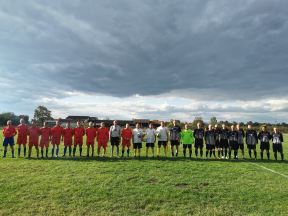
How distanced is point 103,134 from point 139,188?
7.37 meters

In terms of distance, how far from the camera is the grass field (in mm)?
11203

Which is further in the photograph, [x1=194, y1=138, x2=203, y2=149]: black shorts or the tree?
the tree

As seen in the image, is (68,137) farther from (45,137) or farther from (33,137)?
(33,137)

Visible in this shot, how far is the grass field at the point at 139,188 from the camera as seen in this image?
36.8 feet

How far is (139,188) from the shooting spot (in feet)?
42.4

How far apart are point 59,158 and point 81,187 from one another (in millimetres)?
6350

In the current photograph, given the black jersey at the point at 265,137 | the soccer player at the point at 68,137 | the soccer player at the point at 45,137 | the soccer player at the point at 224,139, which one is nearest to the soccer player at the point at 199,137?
the soccer player at the point at 224,139

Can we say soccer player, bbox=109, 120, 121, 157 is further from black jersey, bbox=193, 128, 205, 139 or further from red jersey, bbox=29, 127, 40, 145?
black jersey, bbox=193, 128, 205, 139

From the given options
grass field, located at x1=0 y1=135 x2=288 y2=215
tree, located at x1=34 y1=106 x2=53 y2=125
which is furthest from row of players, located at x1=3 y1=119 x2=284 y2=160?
tree, located at x1=34 y1=106 x2=53 y2=125

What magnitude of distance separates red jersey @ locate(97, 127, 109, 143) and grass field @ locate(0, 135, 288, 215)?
259 centimetres

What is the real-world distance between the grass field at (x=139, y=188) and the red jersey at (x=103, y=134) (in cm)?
259

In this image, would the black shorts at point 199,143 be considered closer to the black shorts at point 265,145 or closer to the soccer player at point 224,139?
the soccer player at point 224,139

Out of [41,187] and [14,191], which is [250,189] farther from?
[14,191]

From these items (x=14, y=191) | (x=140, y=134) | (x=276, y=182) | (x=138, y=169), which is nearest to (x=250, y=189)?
(x=276, y=182)
